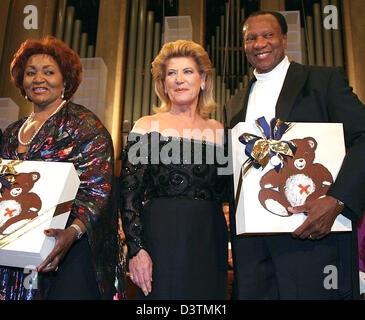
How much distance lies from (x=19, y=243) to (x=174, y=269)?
0.58 m

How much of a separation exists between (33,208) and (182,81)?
2.86ft

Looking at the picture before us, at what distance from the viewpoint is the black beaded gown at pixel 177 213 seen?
1.82 meters

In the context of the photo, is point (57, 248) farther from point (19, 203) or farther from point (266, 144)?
point (266, 144)

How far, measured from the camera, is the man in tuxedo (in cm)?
157

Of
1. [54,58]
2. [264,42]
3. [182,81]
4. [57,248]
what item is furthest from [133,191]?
[264,42]

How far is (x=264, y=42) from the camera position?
6.59ft

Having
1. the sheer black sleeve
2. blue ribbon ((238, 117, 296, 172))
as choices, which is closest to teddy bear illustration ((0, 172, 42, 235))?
the sheer black sleeve

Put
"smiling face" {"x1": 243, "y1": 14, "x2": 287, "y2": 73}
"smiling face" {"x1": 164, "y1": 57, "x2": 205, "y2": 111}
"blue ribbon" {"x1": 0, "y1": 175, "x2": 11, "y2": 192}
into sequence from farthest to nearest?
"smiling face" {"x1": 164, "y1": 57, "x2": 205, "y2": 111}, "smiling face" {"x1": 243, "y1": 14, "x2": 287, "y2": 73}, "blue ribbon" {"x1": 0, "y1": 175, "x2": 11, "y2": 192}

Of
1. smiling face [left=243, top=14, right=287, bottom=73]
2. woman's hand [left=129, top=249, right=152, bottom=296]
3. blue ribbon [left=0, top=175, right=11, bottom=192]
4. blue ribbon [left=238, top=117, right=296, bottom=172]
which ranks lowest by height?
woman's hand [left=129, top=249, right=152, bottom=296]

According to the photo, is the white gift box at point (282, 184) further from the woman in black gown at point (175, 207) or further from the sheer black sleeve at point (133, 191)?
the sheer black sleeve at point (133, 191)

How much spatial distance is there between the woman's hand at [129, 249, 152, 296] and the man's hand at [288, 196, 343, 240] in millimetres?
569

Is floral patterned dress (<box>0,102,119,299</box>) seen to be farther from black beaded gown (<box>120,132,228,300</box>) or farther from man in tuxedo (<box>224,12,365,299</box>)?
man in tuxedo (<box>224,12,365,299</box>)

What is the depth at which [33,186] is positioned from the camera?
1.64m
